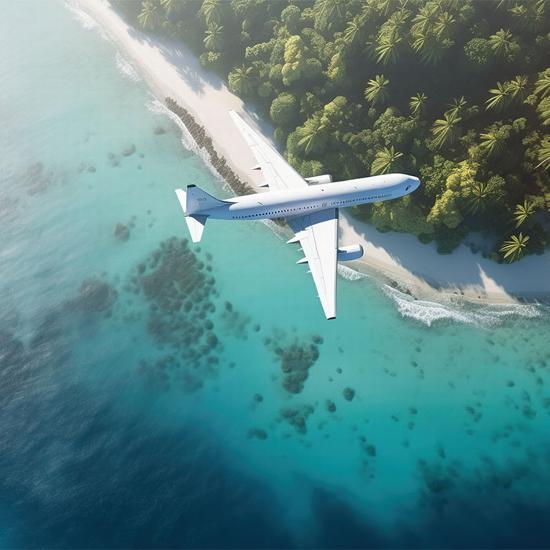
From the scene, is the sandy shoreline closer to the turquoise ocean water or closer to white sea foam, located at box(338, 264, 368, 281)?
white sea foam, located at box(338, 264, 368, 281)

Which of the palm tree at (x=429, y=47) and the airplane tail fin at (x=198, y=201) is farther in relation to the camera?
the palm tree at (x=429, y=47)

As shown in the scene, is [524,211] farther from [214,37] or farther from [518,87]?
[214,37]

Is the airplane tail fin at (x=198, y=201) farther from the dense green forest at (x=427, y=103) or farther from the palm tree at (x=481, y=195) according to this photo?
the palm tree at (x=481, y=195)

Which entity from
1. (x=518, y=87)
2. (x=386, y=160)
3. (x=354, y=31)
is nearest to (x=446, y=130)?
(x=386, y=160)

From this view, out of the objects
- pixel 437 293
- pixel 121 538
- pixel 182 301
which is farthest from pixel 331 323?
pixel 121 538

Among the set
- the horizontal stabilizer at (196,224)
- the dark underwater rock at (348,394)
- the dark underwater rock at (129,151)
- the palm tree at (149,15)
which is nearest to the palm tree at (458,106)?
the horizontal stabilizer at (196,224)

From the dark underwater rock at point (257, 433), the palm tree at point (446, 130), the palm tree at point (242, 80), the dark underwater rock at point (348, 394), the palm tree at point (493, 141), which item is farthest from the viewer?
the palm tree at point (242, 80)
